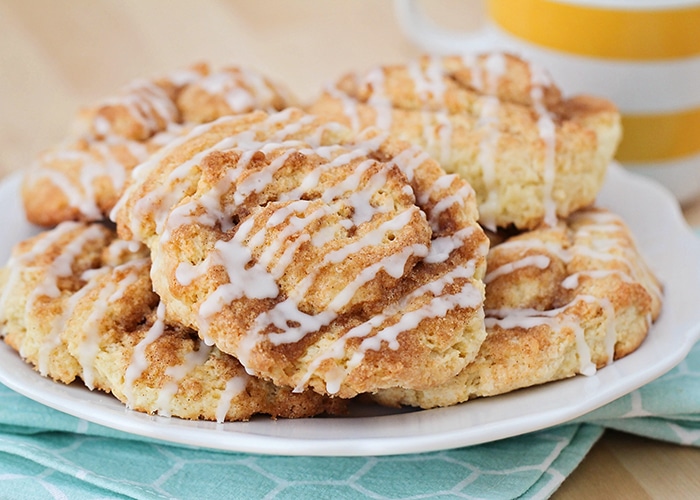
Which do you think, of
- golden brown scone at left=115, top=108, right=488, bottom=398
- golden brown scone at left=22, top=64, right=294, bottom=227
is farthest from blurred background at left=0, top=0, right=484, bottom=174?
golden brown scone at left=115, top=108, right=488, bottom=398

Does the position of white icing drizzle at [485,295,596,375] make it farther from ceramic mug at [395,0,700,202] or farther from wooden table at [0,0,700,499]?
wooden table at [0,0,700,499]

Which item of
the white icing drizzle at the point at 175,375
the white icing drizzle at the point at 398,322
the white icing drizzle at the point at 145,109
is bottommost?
the white icing drizzle at the point at 175,375

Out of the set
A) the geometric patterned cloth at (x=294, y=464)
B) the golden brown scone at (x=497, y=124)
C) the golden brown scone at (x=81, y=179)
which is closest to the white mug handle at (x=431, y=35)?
the golden brown scone at (x=497, y=124)

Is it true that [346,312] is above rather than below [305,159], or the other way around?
below

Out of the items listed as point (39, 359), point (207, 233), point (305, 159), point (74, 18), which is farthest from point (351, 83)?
point (74, 18)

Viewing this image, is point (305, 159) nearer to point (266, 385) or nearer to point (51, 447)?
point (266, 385)

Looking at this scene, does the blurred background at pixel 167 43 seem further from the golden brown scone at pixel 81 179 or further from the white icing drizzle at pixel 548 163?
the white icing drizzle at pixel 548 163
